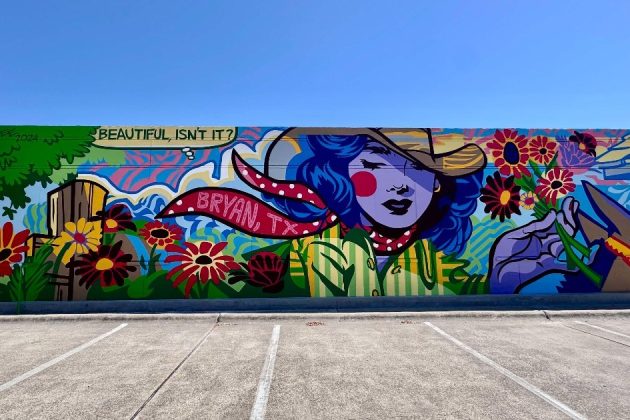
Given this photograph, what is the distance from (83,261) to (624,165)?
590 inches

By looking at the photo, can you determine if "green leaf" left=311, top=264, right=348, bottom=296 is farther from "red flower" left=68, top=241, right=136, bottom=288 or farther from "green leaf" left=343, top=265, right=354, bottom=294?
"red flower" left=68, top=241, right=136, bottom=288

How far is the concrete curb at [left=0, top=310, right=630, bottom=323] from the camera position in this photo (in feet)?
27.2

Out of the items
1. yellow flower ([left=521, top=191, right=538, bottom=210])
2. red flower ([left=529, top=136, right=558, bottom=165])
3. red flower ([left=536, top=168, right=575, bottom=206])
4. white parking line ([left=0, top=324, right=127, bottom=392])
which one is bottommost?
white parking line ([left=0, top=324, right=127, bottom=392])

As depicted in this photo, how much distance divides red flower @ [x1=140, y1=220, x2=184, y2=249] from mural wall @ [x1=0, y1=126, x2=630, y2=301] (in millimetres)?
26

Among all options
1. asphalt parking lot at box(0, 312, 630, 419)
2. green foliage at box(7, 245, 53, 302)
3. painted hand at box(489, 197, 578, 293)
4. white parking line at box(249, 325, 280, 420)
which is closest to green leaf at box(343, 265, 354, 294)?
asphalt parking lot at box(0, 312, 630, 419)

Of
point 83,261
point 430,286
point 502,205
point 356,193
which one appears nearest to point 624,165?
point 502,205

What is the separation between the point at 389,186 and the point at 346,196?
1.20 metres

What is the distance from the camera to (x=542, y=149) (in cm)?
1058

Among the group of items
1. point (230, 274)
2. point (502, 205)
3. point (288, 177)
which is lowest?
point (230, 274)

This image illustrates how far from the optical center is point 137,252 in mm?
9602

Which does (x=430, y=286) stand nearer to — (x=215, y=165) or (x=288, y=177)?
(x=288, y=177)

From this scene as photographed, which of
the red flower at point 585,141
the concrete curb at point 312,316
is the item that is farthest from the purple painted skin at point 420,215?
the red flower at point 585,141

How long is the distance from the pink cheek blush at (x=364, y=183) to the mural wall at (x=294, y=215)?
0.13ft

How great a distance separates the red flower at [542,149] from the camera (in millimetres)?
10547
